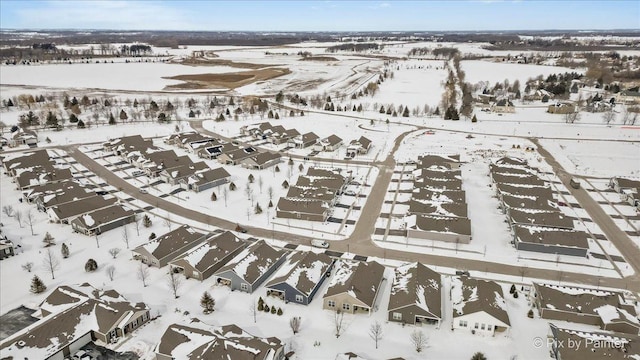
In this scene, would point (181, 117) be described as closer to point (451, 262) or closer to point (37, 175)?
point (37, 175)

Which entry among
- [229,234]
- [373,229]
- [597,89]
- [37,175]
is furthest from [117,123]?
[597,89]

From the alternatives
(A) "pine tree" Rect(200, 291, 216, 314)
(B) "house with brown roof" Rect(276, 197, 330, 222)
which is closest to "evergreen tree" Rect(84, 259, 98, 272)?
(A) "pine tree" Rect(200, 291, 216, 314)

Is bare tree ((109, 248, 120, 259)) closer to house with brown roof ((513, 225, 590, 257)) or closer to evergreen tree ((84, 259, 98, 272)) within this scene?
evergreen tree ((84, 259, 98, 272))

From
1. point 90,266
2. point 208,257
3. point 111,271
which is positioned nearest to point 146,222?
point 90,266

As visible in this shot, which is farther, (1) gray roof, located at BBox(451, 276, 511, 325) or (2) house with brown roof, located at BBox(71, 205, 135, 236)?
(2) house with brown roof, located at BBox(71, 205, 135, 236)

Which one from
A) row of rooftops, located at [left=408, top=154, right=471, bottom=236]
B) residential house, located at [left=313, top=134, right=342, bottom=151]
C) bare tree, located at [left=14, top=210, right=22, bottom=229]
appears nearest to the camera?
row of rooftops, located at [left=408, top=154, right=471, bottom=236]

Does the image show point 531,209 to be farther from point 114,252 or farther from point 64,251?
point 64,251
